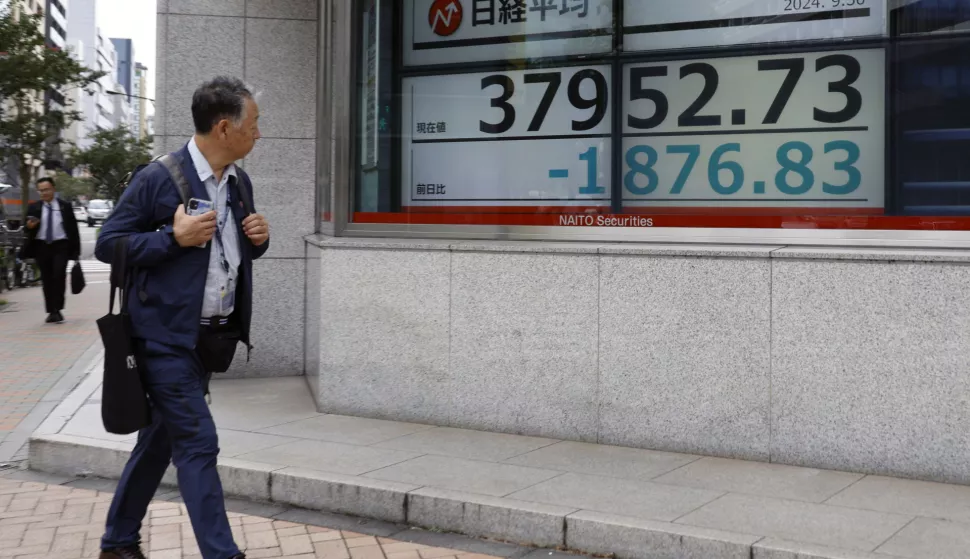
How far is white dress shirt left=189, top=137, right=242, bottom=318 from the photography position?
161 inches

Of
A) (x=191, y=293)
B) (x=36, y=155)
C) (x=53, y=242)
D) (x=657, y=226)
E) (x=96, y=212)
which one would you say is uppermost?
(x=96, y=212)

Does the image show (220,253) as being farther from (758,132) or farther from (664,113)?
(758,132)

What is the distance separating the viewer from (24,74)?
20.4m

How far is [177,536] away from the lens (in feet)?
16.4

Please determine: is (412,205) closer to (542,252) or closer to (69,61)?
(542,252)

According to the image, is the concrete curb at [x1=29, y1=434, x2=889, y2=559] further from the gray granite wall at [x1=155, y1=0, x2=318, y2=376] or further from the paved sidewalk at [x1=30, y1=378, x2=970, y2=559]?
the gray granite wall at [x1=155, y1=0, x2=318, y2=376]

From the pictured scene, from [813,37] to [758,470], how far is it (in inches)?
95.7

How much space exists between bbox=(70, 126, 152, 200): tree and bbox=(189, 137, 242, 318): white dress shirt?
51942mm

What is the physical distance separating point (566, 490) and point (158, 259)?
235 centimetres

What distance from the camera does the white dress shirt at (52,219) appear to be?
14515 mm

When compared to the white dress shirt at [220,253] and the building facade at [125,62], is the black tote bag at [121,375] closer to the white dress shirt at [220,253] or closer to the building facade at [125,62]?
the white dress shirt at [220,253]

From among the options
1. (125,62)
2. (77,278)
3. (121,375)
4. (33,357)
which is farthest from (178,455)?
(125,62)

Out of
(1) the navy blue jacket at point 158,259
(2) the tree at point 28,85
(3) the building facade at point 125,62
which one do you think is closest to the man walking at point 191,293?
(1) the navy blue jacket at point 158,259

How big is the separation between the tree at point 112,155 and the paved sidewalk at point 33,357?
38.6 metres
